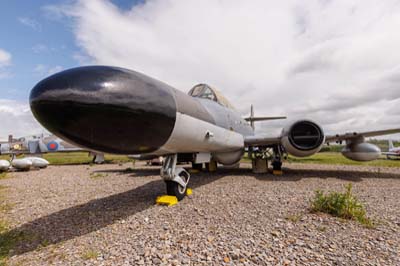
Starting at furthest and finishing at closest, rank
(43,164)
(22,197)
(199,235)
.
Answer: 1. (43,164)
2. (22,197)
3. (199,235)

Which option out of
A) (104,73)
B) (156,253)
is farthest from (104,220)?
(104,73)

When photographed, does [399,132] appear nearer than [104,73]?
No

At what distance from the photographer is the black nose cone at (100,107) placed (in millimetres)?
2365

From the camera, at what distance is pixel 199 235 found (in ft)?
9.98

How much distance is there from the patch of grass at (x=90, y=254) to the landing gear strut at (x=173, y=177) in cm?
218

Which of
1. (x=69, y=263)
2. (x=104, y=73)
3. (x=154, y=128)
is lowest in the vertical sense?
(x=69, y=263)

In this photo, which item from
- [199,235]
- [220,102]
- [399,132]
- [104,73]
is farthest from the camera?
[399,132]

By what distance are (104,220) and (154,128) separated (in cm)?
205

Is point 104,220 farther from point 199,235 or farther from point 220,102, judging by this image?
point 220,102

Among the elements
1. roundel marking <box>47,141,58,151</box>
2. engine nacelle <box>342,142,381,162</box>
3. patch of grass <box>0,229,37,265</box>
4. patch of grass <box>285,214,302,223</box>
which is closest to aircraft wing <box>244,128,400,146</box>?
engine nacelle <box>342,142,381,162</box>

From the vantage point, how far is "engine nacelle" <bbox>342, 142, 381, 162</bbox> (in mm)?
8852

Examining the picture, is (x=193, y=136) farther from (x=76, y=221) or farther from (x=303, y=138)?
(x=303, y=138)

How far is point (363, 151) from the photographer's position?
892cm

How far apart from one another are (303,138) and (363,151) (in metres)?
3.41
